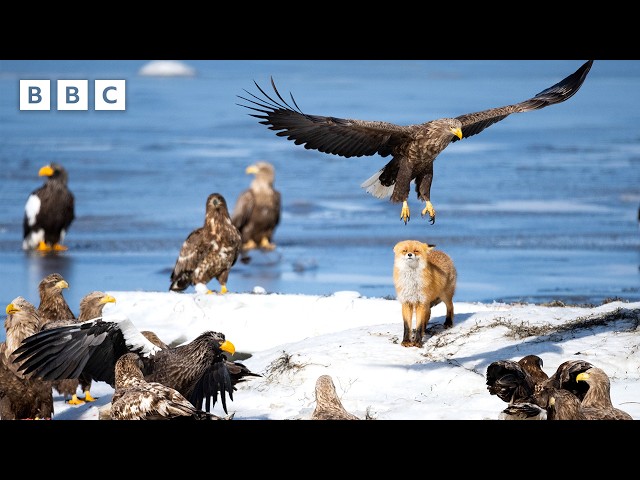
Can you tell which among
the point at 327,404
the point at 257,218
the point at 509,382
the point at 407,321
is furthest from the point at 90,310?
the point at 257,218

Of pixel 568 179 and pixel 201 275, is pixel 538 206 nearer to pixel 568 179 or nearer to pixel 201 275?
pixel 568 179

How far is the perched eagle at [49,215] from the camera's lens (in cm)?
1506

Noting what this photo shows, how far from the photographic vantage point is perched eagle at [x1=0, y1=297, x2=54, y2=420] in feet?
25.1

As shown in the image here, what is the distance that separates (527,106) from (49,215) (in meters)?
8.47

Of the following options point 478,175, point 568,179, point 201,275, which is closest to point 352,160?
point 478,175

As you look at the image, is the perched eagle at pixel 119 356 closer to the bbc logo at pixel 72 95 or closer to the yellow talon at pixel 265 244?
the bbc logo at pixel 72 95

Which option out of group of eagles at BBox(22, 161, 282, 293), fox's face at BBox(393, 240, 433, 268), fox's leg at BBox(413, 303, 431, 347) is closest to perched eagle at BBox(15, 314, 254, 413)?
fox's face at BBox(393, 240, 433, 268)

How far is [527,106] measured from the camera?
812cm

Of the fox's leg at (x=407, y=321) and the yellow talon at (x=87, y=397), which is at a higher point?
the fox's leg at (x=407, y=321)

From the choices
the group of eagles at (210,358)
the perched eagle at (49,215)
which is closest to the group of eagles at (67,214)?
the perched eagle at (49,215)

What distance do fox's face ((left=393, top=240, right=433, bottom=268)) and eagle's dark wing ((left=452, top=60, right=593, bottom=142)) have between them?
0.78 m

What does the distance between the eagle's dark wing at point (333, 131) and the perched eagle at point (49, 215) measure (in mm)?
7545

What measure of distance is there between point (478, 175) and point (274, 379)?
43.9ft

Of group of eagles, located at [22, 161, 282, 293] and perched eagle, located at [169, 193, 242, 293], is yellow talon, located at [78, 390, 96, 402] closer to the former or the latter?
perched eagle, located at [169, 193, 242, 293]
